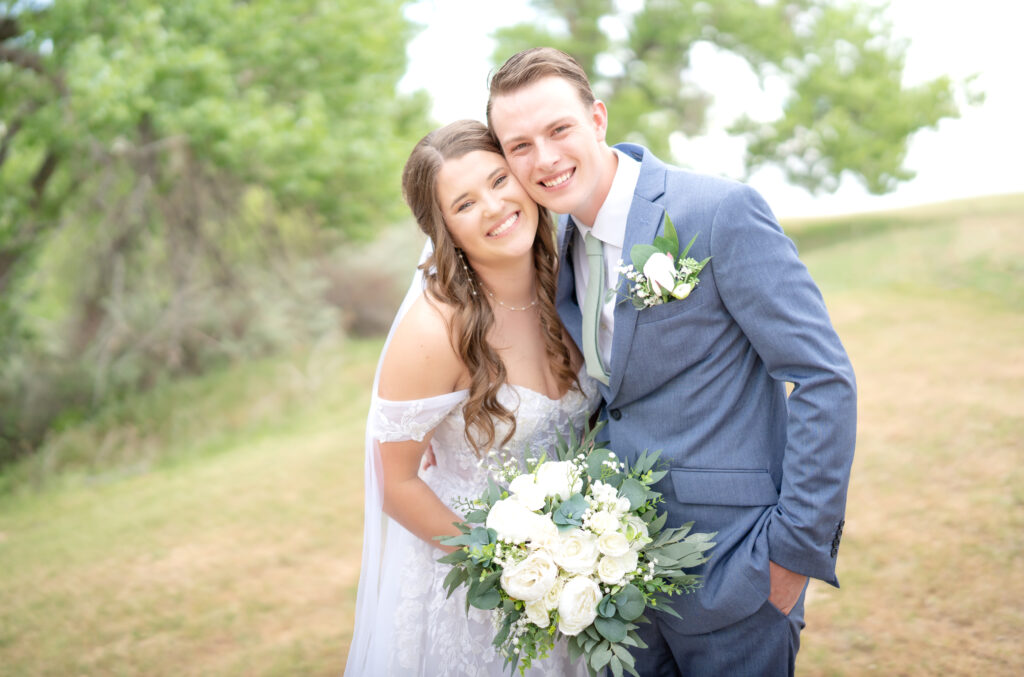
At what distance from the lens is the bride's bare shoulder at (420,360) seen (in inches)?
109

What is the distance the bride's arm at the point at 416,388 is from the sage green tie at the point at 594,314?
50cm

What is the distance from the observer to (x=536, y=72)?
2656 millimetres

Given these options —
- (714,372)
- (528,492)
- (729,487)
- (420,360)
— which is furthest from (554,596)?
(420,360)

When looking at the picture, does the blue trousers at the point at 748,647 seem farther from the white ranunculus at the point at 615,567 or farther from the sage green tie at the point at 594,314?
the sage green tie at the point at 594,314

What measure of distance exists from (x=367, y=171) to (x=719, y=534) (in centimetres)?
1035

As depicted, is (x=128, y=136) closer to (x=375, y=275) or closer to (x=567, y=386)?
(x=375, y=275)

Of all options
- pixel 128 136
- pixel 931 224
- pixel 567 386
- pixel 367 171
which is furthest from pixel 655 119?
pixel 567 386

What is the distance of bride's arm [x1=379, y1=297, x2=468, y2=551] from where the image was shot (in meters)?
2.78

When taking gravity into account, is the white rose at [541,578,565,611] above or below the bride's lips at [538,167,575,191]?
below

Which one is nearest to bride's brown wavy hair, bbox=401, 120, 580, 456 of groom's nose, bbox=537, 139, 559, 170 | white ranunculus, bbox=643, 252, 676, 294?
groom's nose, bbox=537, 139, 559, 170

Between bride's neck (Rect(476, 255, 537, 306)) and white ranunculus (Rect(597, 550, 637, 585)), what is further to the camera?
bride's neck (Rect(476, 255, 537, 306))

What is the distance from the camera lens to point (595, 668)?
221 cm

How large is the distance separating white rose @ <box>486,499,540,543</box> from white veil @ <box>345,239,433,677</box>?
806 millimetres

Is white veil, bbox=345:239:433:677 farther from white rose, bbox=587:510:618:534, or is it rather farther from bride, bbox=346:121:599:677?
white rose, bbox=587:510:618:534
